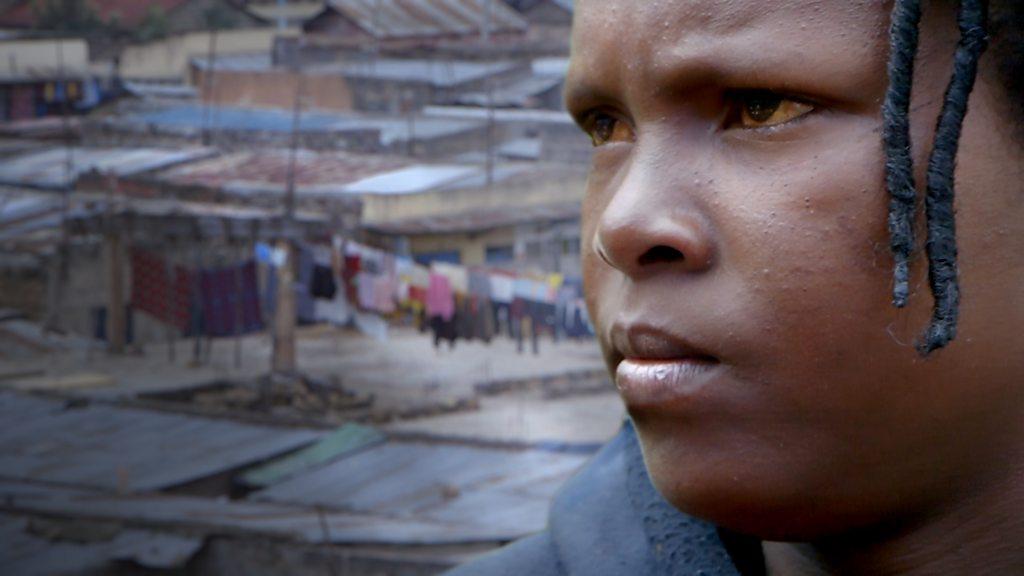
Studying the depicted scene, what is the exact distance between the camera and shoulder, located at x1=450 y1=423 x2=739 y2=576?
1.23 meters

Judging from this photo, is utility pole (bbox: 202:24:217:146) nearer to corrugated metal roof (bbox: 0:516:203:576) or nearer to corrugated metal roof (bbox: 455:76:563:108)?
corrugated metal roof (bbox: 455:76:563:108)

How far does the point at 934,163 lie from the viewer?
894 millimetres

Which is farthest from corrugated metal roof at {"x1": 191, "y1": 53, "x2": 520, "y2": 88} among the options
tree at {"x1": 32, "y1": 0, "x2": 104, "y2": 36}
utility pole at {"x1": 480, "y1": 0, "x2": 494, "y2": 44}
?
tree at {"x1": 32, "y1": 0, "x2": 104, "y2": 36}

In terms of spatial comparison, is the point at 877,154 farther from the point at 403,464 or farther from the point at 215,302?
the point at 215,302

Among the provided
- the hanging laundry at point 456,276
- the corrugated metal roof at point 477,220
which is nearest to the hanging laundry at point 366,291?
the corrugated metal roof at point 477,220

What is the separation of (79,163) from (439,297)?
513 centimetres

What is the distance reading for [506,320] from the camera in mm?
14852

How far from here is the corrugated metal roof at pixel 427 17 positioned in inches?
663

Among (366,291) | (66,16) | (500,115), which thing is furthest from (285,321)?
(66,16)

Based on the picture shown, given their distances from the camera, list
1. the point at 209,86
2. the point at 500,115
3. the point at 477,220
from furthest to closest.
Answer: the point at 209,86 → the point at 500,115 → the point at 477,220

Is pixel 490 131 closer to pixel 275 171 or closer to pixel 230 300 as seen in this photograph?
pixel 275 171

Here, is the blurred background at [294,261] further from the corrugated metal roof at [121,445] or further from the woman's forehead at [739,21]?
the woman's forehead at [739,21]

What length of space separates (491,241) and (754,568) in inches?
582

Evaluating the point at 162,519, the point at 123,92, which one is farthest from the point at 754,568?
the point at 123,92
